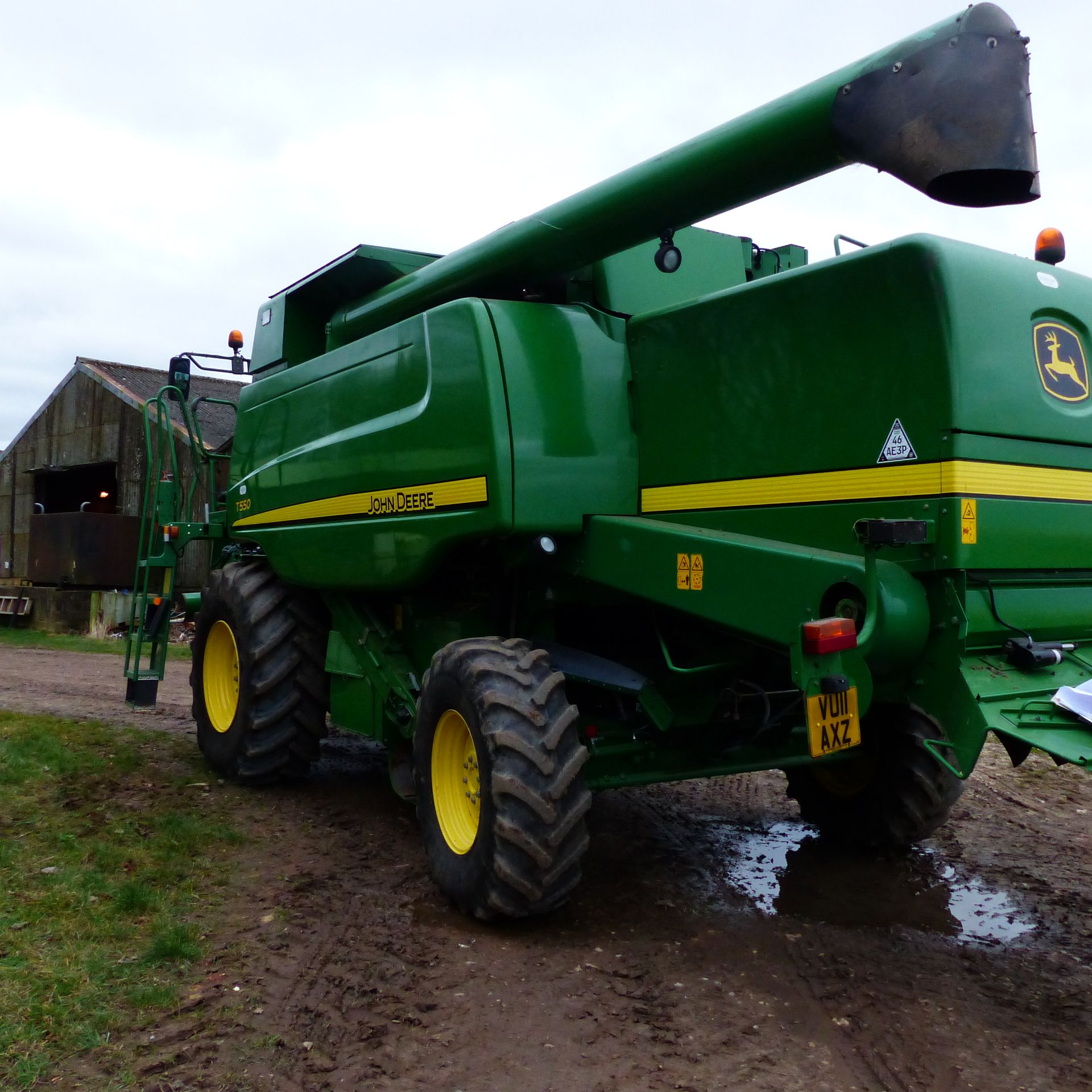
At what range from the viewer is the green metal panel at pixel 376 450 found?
4.46m

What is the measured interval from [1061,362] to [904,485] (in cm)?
82

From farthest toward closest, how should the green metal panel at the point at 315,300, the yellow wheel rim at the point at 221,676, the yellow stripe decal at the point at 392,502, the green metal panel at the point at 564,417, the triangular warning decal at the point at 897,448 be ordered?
the yellow wheel rim at the point at 221,676
the green metal panel at the point at 315,300
the yellow stripe decal at the point at 392,502
the green metal panel at the point at 564,417
the triangular warning decal at the point at 897,448

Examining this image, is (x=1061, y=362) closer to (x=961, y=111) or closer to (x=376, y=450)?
(x=961, y=111)

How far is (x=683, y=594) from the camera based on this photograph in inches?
159

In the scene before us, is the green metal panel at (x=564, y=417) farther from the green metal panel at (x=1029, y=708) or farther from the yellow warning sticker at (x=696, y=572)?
the green metal panel at (x=1029, y=708)

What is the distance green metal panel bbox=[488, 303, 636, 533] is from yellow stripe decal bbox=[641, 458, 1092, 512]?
44cm

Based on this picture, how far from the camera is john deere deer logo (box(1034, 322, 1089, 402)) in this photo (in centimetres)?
374

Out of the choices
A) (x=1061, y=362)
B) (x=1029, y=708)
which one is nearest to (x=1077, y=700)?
(x=1029, y=708)

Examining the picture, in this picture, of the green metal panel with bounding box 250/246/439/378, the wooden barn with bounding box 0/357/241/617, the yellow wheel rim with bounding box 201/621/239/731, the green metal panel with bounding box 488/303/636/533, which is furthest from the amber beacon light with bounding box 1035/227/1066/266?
the wooden barn with bounding box 0/357/241/617

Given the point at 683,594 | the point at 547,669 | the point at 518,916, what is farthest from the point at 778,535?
the point at 518,916

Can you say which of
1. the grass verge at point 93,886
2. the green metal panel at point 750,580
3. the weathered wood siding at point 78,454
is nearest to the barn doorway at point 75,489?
the weathered wood siding at point 78,454

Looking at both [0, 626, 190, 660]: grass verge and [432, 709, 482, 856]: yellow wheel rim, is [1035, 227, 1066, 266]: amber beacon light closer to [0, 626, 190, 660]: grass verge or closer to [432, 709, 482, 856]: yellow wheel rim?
[432, 709, 482, 856]: yellow wheel rim

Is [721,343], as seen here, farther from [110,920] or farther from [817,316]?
[110,920]

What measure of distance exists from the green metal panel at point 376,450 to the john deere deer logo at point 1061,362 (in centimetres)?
200
